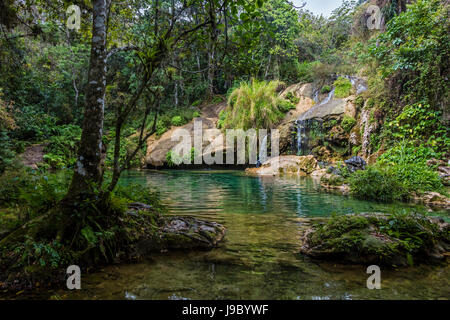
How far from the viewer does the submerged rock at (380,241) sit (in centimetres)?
276

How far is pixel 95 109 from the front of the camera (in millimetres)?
2961

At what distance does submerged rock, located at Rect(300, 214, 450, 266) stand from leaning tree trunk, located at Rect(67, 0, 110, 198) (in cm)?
266

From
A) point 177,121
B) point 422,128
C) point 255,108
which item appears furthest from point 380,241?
point 177,121

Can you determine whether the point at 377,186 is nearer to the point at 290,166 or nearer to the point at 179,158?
the point at 290,166

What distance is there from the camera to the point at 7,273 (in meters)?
2.28

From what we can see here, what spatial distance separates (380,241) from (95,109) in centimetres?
351

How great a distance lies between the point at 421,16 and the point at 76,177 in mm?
11014

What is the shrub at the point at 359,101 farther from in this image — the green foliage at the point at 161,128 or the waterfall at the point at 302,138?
the green foliage at the point at 161,128

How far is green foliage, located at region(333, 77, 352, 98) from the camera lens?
16.3 metres

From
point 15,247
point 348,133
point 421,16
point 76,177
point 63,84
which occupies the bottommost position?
point 15,247

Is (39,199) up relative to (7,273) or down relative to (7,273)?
up

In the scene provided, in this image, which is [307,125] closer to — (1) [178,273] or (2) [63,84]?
(1) [178,273]

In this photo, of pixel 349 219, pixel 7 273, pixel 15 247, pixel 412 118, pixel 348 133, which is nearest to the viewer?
pixel 7 273

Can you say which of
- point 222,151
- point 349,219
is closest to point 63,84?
point 222,151
